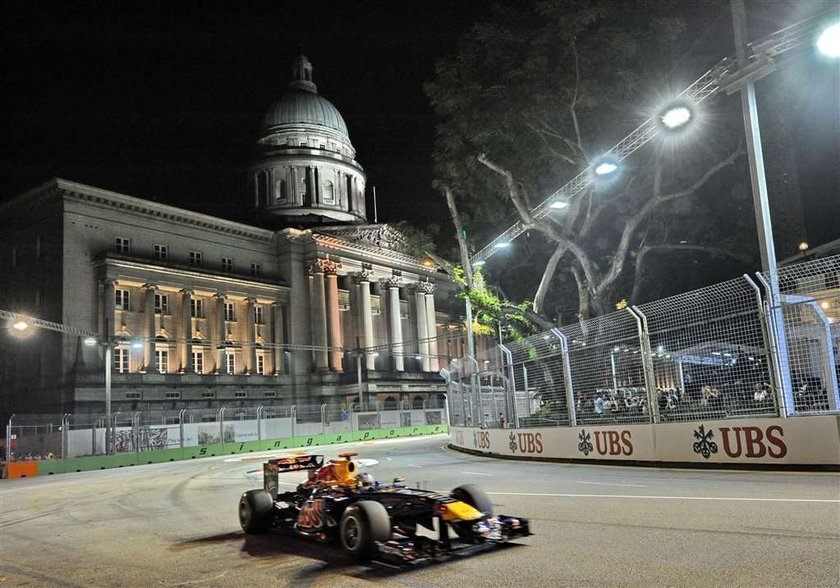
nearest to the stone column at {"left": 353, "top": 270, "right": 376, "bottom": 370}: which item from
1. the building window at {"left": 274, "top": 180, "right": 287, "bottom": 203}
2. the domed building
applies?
the domed building

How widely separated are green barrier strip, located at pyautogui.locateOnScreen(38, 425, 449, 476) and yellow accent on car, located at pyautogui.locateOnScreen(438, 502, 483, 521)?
92.5 feet

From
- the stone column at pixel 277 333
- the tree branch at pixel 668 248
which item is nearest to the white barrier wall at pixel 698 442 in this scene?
the tree branch at pixel 668 248

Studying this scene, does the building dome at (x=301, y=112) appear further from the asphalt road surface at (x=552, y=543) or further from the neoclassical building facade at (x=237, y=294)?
the asphalt road surface at (x=552, y=543)

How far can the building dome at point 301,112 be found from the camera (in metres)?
88.8

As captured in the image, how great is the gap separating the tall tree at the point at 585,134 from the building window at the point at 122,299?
3455 cm

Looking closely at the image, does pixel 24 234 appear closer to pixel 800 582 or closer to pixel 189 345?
pixel 189 345

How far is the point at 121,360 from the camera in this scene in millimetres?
54781

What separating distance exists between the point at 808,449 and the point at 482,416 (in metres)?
12.8

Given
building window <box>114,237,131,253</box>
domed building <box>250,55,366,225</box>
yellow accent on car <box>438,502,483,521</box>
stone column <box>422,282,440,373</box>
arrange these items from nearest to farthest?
yellow accent on car <box>438,502,483,521</box> → building window <box>114,237,131,253</box> → stone column <box>422,282,440,373</box> → domed building <box>250,55,366,225</box>

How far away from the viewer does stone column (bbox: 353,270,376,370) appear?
242ft

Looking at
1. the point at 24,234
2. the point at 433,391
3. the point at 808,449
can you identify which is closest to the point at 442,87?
the point at 808,449

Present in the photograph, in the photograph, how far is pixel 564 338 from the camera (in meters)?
17.9

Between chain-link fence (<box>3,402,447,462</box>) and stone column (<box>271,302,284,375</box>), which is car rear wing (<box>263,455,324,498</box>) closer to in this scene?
chain-link fence (<box>3,402,447,462</box>)

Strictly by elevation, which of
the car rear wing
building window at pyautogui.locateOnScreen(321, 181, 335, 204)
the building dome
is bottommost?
the car rear wing
